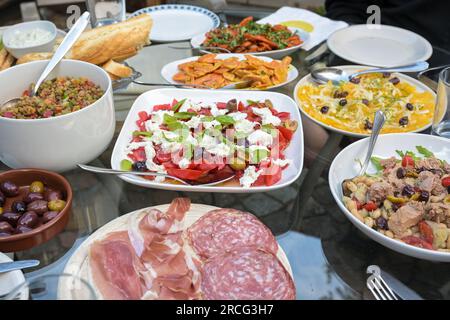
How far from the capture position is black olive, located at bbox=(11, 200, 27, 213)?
1158 millimetres

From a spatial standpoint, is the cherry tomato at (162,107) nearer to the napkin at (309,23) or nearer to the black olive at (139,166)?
the black olive at (139,166)

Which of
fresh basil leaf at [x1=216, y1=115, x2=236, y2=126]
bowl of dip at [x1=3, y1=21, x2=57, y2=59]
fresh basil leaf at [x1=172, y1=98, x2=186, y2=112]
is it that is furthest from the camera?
bowl of dip at [x1=3, y1=21, x2=57, y2=59]

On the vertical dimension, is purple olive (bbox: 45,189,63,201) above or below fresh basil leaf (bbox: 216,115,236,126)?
below

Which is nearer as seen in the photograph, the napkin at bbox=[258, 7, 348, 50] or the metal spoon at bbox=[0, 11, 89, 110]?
the metal spoon at bbox=[0, 11, 89, 110]

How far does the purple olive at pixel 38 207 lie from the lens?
1.16m

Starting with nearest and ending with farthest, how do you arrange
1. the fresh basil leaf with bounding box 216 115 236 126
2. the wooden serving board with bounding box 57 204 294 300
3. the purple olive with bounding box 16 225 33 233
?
the wooden serving board with bounding box 57 204 294 300 < the purple olive with bounding box 16 225 33 233 < the fresh basil leaf with bounding box 216 115 236 126

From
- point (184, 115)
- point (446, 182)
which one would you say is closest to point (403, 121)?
point (446, 182)

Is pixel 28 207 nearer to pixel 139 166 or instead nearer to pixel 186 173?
pixel 139 166

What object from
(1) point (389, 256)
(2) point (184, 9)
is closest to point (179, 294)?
(1) point (389, 256)

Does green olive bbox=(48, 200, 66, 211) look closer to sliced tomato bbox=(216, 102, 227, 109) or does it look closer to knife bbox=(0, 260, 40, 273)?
knife bbox=(0, 260, 40, 273)

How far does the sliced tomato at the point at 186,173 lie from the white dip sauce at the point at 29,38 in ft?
2.93

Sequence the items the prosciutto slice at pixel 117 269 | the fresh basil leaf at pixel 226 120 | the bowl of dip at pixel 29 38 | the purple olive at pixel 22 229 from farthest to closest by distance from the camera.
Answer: the bowl of dip at pixel 29 38, the fresh basil leaf at pixel 226 120, the purple olive at pixel 22 229, the prosciutto slice at pixel 117 269

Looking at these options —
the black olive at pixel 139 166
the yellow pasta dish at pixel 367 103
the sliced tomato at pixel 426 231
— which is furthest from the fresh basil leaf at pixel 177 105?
the sliced tomato at pixel 426 231

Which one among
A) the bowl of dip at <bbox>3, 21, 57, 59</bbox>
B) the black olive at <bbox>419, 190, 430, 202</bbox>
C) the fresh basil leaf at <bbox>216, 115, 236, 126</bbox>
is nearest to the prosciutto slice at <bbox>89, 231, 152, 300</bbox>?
the fresh basil leaf at <bbox>216, 115, 236, 126</bbox>
